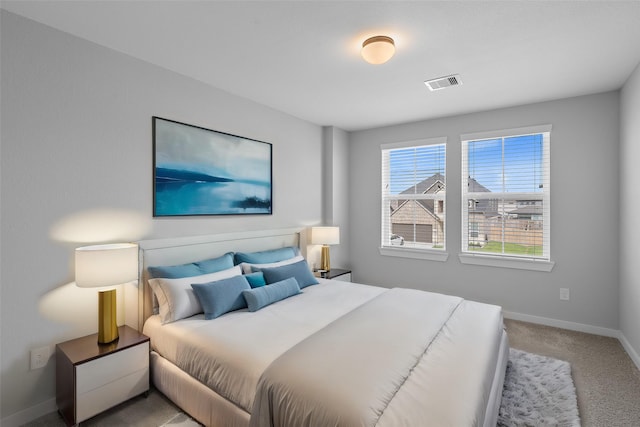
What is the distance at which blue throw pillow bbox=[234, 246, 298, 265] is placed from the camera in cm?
315

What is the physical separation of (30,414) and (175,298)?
1075 millimetres

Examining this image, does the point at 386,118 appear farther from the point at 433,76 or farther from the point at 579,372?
the point at 579,372

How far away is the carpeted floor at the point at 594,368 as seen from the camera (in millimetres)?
2074

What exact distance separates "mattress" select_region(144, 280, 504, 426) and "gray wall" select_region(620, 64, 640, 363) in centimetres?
141

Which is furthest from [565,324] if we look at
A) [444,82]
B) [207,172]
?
[207,172]

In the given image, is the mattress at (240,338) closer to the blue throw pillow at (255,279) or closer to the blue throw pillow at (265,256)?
the blue throw pillow at (255,279)

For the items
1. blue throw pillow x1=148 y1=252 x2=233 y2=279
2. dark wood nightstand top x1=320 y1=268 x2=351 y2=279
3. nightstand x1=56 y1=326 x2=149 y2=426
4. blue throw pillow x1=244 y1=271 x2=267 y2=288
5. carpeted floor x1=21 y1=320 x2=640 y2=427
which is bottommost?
carpeted floor x1=21 y1=320 x2=640 y2=427

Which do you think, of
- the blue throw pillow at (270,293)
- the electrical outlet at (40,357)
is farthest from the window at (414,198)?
the electrical outlet at (40,357)

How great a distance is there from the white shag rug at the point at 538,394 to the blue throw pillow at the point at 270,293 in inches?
69.4

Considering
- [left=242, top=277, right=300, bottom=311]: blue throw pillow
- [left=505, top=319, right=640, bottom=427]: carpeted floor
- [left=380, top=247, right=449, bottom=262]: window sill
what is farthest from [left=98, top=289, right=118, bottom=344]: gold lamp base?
[left=380, top=247, right=449, bottom=262]: window sill

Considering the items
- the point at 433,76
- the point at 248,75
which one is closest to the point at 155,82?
the point at 248,75

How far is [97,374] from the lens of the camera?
198 cm

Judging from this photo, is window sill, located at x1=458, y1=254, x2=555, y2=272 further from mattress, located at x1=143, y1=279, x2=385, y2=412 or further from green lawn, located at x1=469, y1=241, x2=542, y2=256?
mattress, located at x1=143, y1=279, x2=385, y2=412

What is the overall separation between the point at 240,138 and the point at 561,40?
286 cm
